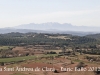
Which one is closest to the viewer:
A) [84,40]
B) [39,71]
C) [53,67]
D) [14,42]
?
[39,71]

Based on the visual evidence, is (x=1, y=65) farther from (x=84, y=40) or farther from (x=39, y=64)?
(x=84, y=40)

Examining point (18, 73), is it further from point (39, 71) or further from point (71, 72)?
point (71, 72)

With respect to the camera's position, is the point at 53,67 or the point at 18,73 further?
the point at 53,67

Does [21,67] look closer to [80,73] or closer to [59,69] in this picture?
[59,69]

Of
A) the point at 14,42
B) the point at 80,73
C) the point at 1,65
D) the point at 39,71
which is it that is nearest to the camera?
the point at 80,73

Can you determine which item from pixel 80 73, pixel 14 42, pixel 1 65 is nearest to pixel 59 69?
pixel 80 73

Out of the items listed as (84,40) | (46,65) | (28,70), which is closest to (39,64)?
(46,65)

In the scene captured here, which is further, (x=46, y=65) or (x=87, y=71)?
(x=46, y=65)

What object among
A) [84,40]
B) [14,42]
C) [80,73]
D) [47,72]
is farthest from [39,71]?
[84,40]

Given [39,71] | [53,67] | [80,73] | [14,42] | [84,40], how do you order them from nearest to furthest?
[80,73], [39,71], [53,67], [14,42], [84,40]
